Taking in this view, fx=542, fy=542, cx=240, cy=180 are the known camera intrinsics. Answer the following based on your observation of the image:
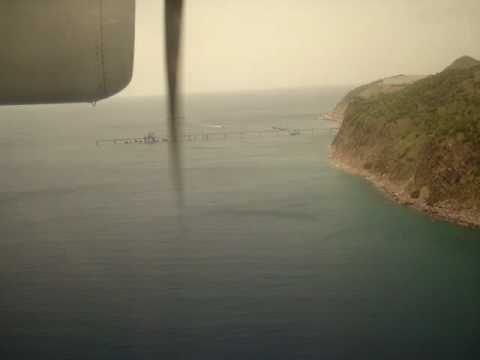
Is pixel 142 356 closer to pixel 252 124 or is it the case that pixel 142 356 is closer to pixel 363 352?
pixel 363 352

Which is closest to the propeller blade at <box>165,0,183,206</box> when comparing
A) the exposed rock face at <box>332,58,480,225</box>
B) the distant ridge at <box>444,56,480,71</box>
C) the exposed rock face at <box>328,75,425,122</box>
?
the exposed rock face at <box>332,58,480,225</box>

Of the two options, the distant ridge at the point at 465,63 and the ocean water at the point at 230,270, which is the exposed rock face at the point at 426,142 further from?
the ocean water at the point at 230,270

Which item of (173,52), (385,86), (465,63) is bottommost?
(385,86)

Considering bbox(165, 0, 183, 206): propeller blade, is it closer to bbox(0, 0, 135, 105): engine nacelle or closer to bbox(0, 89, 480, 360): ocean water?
bbox(0, 0, 135, 105): engine nacelle

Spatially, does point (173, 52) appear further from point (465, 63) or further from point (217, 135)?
point (217, 135)

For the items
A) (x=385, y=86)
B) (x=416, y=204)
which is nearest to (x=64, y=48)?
(x=416, y=204)

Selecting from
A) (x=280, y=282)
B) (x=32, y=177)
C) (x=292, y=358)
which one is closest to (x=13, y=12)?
(x=292, y=358)
